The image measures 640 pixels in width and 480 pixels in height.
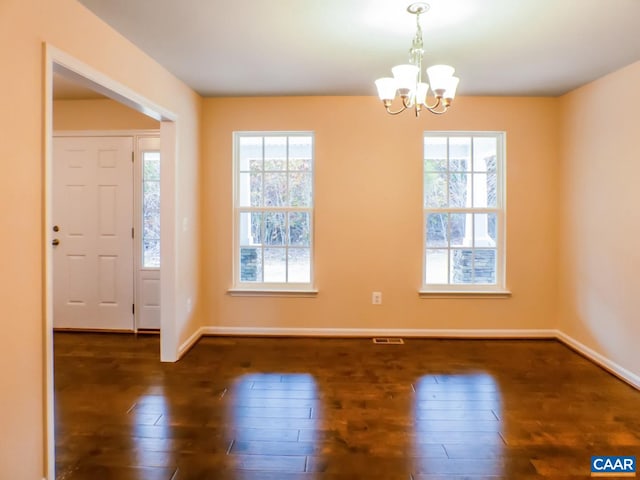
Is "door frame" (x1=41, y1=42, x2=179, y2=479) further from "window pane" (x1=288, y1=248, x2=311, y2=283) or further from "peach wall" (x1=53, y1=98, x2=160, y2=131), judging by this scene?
"window pane" (x1=288, y1=248, x2=311, y2=283)

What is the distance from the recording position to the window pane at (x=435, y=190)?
3.98 m

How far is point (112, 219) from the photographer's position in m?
4.09

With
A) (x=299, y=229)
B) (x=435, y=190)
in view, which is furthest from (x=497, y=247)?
(x=299, y=229)

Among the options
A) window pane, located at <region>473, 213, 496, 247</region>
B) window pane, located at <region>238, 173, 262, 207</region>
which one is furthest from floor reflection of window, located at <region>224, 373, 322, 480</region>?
window pane, located at <region>473, 213, 496, 247</region>

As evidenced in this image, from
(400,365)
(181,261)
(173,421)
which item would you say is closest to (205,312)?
(181,261)

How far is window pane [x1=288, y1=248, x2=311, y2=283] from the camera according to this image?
4027 mm

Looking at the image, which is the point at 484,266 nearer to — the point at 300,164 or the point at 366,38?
the point at 300,164

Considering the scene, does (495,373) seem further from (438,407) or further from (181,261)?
(181,261)

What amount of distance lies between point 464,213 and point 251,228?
219cm

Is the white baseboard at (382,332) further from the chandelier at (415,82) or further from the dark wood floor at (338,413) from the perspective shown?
the chandelier at (415,82)

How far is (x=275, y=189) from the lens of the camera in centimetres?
405

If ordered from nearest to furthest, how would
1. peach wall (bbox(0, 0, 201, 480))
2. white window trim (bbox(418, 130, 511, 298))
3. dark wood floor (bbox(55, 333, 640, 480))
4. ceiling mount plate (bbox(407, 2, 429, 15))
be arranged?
peach wall (bbox(0, 0, 201, 480)), dark wood floor (bbox(55, 333, 640, 480)), ceiling mount plate (bbox(407, 2, 429, 15)), white window trim (bbox(418, 130, 511, 298))

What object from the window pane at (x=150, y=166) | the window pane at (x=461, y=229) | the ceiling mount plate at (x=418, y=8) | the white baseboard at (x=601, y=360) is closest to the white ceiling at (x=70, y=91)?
the window pane at (x=150, y=166)

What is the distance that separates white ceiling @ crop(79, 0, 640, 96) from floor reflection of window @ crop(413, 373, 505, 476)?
2.39 meters
